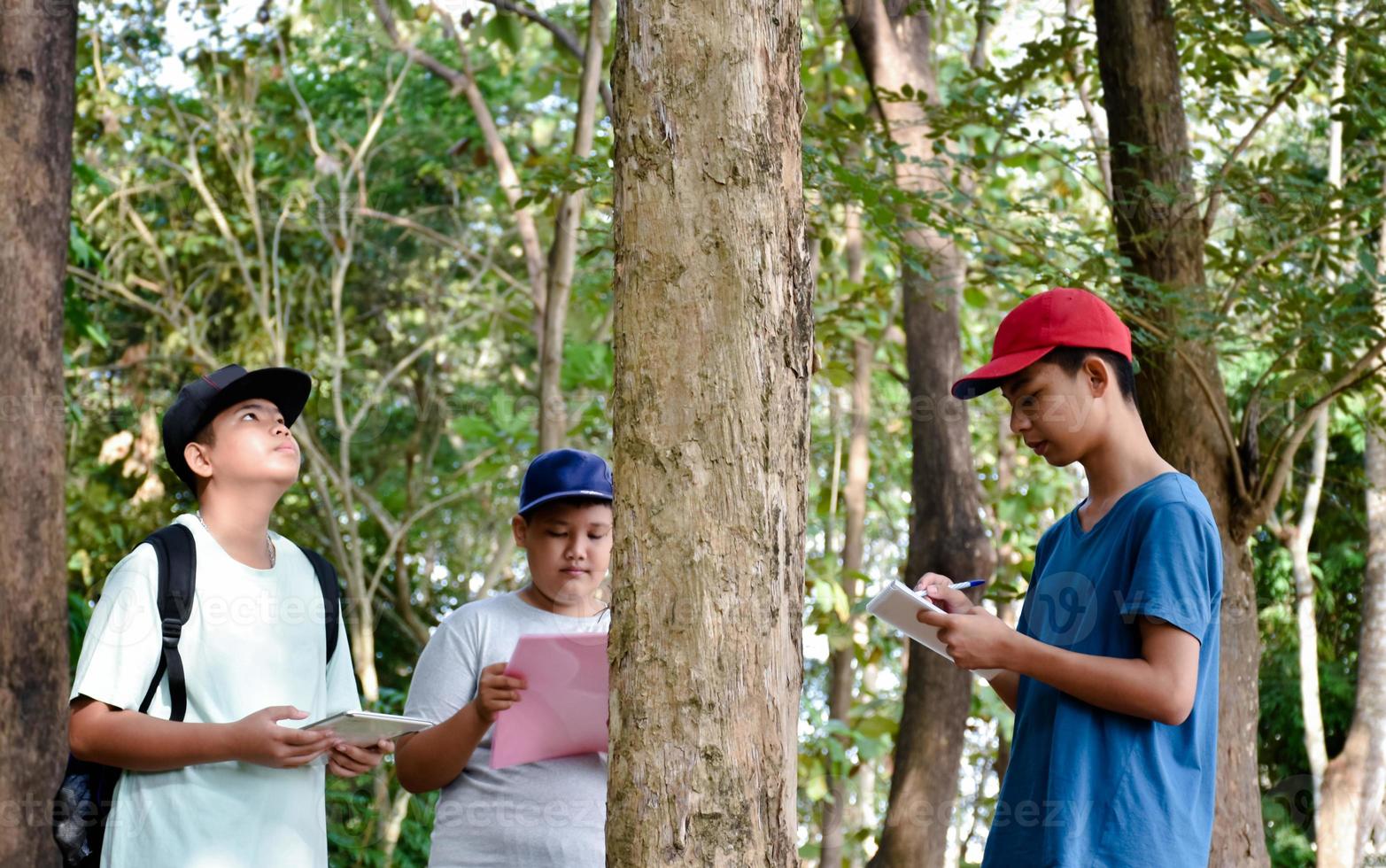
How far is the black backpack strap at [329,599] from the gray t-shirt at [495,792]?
6.9 inches

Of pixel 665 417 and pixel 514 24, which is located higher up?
pixel 514 24

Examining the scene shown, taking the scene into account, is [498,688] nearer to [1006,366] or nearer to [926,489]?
[1006,366]

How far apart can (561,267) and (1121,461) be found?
167 inches

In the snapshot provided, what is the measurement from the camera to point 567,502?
9.35ft

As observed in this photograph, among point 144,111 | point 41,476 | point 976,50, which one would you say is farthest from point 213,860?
point 144,111

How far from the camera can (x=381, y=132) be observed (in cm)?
1033

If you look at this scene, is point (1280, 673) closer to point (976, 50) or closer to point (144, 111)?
point (976, 50)

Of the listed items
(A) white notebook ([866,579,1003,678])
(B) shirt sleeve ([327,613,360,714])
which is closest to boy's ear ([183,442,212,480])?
(B) shirt sleeve ([327,613,360,714])

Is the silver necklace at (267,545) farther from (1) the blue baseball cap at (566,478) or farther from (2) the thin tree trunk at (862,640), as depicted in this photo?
(2) the thin tree trunk at (862,640)

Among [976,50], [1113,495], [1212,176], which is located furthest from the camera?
[976,50]

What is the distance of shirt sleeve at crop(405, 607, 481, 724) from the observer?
268 centimetres

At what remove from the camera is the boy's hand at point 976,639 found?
6.97 feet

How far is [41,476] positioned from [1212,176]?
3.67m

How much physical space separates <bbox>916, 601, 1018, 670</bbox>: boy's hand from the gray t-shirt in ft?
2.69
